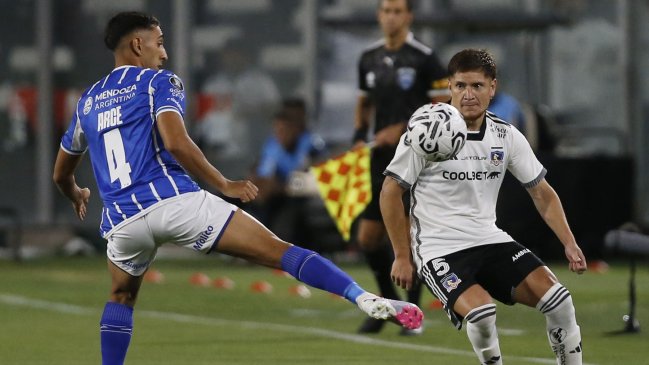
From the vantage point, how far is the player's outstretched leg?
796cm

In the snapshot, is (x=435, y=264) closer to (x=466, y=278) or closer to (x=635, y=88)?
(x=466, y=278)

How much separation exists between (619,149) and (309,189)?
5.39 m

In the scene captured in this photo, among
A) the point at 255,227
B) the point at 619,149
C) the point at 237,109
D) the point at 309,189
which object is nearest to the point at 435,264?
the point at 255,227

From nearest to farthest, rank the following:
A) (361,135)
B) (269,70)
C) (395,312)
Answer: (395,312) < (361,135) < (269,70)

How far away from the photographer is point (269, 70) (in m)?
25.5

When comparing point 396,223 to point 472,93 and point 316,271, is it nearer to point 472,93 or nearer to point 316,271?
point 316,271

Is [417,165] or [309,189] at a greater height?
[417,165]

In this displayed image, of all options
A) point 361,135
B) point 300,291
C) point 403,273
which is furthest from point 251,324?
point 403,273

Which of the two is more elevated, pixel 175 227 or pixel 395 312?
pixel 175 227

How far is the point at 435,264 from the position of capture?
8078 millimetres

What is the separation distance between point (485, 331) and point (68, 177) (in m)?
2.56

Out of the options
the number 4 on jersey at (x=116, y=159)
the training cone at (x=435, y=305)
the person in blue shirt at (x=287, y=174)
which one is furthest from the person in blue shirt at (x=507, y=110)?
the number 4 on jersey at (x=116, y=159)

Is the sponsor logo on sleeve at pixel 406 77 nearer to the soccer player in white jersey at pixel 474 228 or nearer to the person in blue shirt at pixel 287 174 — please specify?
the soccer player in white jersey at pixel 474 228

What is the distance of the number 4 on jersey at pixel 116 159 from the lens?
825 cm
